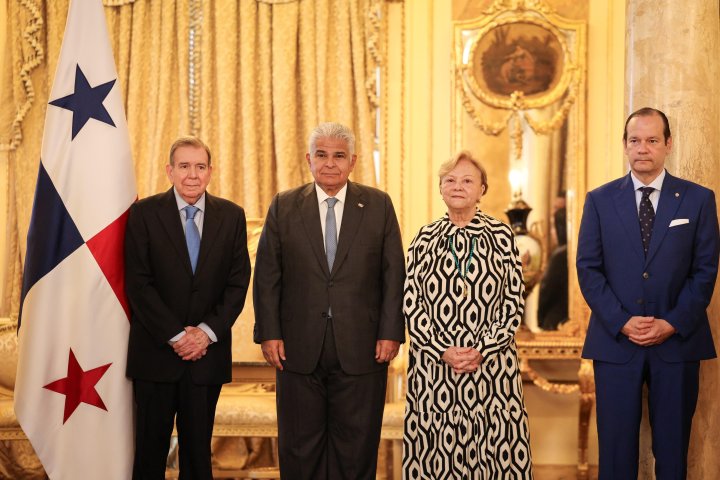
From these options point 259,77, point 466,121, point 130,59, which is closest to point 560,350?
point 466,121

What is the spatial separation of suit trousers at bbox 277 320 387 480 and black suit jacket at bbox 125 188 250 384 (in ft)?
1.04

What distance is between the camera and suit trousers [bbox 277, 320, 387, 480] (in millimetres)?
3344

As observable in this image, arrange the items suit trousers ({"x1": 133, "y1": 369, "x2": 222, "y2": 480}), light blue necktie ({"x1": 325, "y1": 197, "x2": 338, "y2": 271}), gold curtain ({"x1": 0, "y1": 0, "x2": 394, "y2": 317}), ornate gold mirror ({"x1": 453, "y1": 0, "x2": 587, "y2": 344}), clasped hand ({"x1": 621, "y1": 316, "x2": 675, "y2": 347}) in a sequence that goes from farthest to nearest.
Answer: gold curtain ({"x1": 0, "y1": 0, "x2": 394, "y2": 317}) → ornate gold mirror ({"x1": 453, "y1": 0, "x2": 587, "y2": 344}) → light blue necktie ({"x1": 325, "y1": 197, "x2": 338, "y2": 271}) → suit trousers ({"x1": 133, "y1": 369, "x2": 222, "y2": 480}) → clasped hand ({"x1": 621, "y1": 316, "x2": 675, "y2": 347})

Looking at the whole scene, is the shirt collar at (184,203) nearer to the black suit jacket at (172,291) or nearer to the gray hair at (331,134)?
the black suit jacket at (172,291)

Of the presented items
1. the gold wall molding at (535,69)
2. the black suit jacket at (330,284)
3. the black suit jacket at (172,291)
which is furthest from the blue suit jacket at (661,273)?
the gold wall molding at (535,69)

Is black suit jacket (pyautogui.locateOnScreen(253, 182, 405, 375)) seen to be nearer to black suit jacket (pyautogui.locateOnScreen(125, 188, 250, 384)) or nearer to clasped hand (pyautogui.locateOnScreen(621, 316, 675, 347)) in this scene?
black suit jacket (pyautogui.locateOnScreen(125, 188, 250, 384))

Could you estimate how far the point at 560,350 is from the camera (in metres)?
5.11

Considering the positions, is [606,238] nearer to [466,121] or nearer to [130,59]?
[466,121]

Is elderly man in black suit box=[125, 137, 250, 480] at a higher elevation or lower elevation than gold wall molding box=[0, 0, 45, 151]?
lower

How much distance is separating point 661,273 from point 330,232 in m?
1.34

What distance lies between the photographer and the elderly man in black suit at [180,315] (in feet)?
10.8

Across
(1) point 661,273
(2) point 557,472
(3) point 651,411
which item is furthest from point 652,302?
(2) point 557,472

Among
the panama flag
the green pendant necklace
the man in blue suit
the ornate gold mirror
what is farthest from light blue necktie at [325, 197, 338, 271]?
the ornate gold mirror

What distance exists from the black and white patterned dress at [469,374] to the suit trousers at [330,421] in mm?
185
